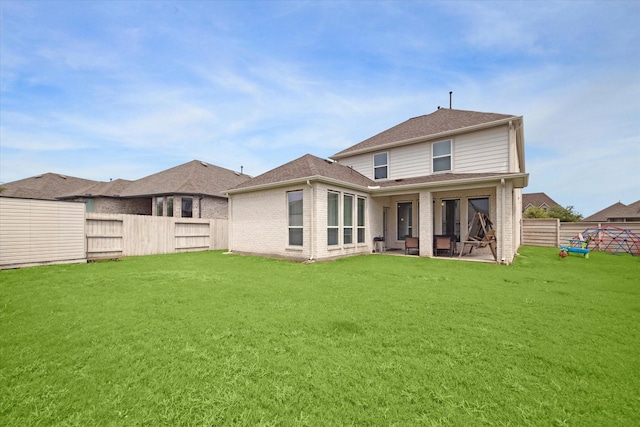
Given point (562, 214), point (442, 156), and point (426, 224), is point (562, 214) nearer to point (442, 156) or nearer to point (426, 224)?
point (442, 156)

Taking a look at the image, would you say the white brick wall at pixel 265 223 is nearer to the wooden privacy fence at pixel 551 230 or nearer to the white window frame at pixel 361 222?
the white window frame at pixel 361 222

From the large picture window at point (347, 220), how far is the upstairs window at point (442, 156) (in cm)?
461

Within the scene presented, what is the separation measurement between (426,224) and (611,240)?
12112mm

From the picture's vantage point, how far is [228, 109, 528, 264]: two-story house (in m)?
10.1

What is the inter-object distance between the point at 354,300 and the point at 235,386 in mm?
3007

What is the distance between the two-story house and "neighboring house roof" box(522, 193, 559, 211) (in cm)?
3964

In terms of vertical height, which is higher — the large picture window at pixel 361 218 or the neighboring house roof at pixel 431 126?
the neighboring house roof at pixel 431 126

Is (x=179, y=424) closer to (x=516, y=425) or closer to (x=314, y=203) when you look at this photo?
(x=516, y=425)

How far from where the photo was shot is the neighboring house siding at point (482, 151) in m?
10.8

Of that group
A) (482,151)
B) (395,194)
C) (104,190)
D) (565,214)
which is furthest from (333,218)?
(565,214)

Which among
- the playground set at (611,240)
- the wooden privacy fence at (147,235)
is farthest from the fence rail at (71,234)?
the playground set at (611,240)

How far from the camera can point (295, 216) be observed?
10695 mm

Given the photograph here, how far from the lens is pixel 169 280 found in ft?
21.9

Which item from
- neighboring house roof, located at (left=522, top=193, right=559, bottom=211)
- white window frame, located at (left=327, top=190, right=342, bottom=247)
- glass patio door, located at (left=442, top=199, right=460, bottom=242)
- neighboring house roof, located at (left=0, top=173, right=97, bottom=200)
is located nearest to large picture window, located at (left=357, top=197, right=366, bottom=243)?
white window frame, located at (left=327, top=190, right=342, bottom=247)
